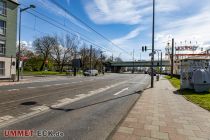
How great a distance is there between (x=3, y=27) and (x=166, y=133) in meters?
29.2

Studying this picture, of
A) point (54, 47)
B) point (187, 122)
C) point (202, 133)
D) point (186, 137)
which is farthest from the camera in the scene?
point (54, 47)

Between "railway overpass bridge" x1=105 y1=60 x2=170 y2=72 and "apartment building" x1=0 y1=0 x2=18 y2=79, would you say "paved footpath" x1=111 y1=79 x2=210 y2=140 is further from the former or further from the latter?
"railway overpass bridge" x1=105 y1=60 x2=170 y2=72

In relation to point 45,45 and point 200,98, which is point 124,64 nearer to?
point 45,45

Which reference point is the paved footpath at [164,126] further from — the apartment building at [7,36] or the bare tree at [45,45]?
the bare tree at [45,45]

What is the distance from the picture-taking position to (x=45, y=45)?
73125 millimetres

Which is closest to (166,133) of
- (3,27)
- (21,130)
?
(21,130)

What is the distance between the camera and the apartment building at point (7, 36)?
96.4 ft

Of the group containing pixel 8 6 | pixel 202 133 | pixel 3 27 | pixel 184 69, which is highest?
pixel 8 6

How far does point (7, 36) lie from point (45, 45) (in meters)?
43.4

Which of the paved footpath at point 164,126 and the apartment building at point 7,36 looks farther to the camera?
the apartment building at point 7,36

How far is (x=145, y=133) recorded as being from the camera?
6207 millimetres

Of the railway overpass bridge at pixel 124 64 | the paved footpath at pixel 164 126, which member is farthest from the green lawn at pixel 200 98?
the railway overpass bridge at pixel 124 64

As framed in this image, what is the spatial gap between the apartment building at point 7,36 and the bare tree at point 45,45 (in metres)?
40.3

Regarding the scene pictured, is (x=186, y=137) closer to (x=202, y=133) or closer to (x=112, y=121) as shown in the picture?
(x=202, y=133)
